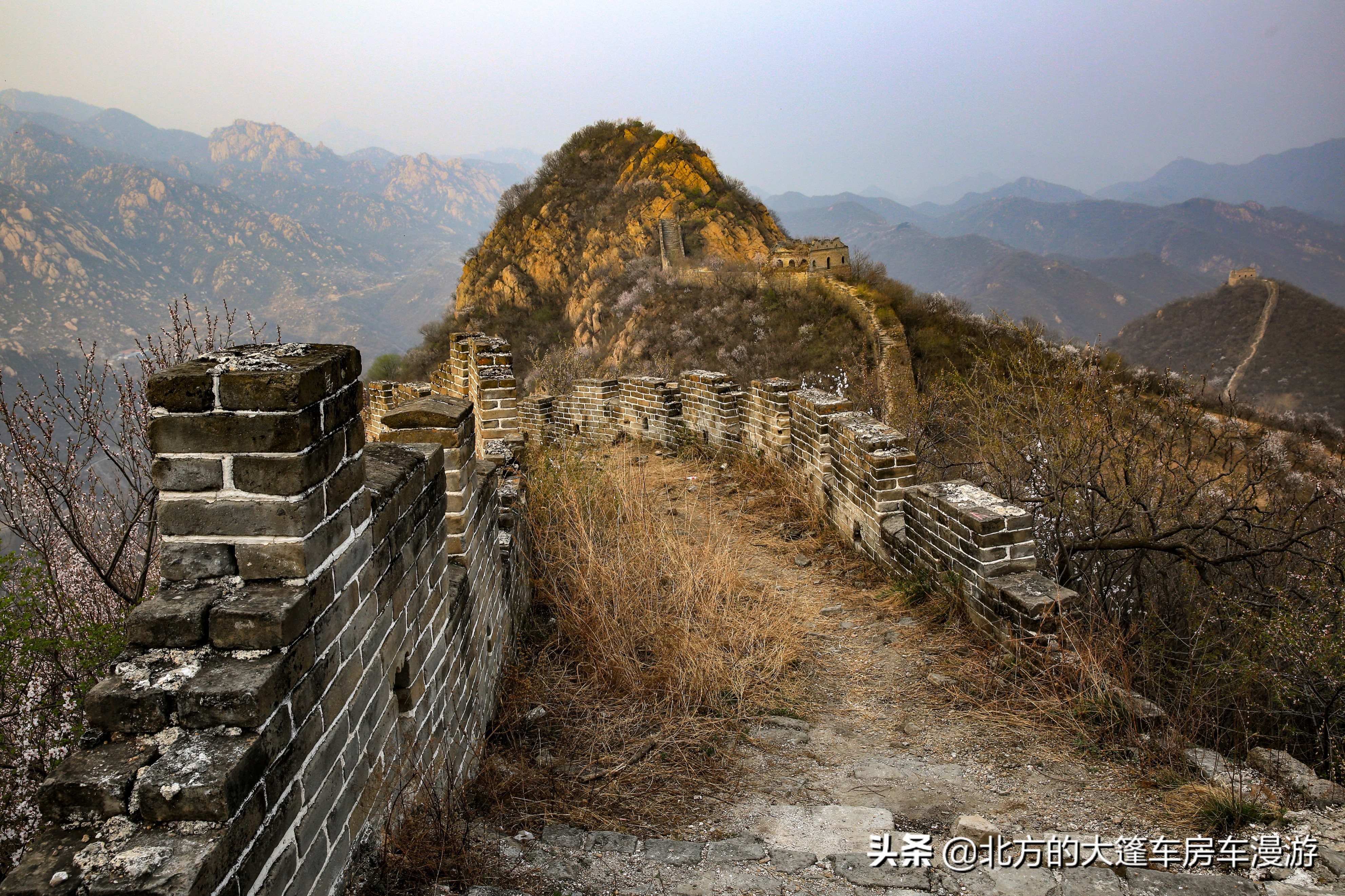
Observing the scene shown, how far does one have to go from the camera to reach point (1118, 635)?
346 cm

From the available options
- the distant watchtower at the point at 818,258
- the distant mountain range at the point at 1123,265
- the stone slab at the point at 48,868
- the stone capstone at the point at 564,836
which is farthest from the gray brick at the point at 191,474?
the distant mountain range at the point at 1123,265

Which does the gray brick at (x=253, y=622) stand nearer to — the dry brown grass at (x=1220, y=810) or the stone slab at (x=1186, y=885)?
the stone slab at (x=1186, y=885)

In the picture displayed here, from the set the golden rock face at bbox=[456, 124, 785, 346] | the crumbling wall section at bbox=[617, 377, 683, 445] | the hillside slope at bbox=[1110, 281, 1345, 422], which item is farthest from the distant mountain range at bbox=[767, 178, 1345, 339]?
the crumbling wall section at bbox=[617, 377, 683, 445]

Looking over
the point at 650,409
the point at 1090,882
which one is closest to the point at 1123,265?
the point at 650,409

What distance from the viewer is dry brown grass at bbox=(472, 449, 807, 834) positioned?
8.77 ft

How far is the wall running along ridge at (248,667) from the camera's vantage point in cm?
113

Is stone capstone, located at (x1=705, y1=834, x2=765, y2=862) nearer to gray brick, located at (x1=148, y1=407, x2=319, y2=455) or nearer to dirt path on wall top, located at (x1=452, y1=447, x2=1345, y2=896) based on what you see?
dirt path on wall top, located at (x1=452, y1=447, x2=1345, y2=896)

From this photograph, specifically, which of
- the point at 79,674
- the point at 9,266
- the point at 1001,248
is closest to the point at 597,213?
the point at 9,266

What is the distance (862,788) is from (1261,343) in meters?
65.0

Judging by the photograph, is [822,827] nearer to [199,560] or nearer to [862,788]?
[862,788]

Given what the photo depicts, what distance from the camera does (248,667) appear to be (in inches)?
51.2

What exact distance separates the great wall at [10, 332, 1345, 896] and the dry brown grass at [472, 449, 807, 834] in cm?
24

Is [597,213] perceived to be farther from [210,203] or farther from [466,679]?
[210,203]

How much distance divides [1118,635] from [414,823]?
340 cm
